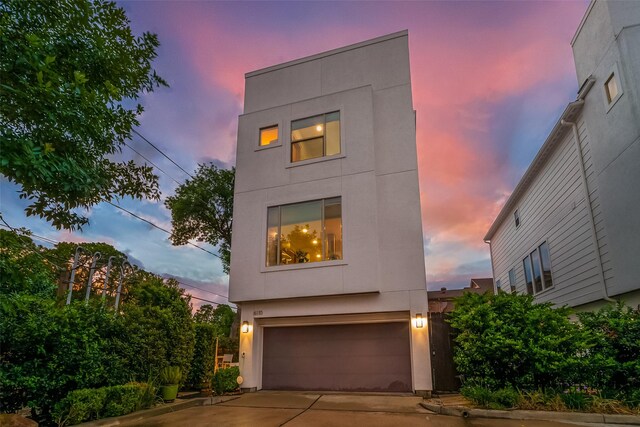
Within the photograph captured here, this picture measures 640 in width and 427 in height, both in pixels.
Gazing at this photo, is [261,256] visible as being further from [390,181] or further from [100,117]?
[100,117]

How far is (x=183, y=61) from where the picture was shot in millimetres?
13094

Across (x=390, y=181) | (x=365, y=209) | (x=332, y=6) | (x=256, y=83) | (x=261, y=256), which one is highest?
(x=332, y=6)

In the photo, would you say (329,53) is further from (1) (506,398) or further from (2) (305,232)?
(1) (506,398)

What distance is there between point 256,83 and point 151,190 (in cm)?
816

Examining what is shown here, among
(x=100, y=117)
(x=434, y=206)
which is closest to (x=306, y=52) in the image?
(x=434, y=206)

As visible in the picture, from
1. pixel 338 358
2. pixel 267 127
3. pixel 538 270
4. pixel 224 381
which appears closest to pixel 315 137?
pixel 267 127

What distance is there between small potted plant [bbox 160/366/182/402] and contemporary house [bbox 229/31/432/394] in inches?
90.2

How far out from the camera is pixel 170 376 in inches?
362

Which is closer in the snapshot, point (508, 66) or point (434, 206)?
point (508, 66)

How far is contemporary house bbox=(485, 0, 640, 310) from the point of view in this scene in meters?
8.41

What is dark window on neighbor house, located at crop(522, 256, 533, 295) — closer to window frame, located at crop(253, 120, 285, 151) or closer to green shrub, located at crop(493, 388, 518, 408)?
green shrub, located at crop(493, 388, 518, 408)

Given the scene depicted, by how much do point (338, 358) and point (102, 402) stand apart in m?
5.95

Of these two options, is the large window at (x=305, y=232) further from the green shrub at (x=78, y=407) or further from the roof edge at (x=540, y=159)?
the roof edge at (x=540, y=159)

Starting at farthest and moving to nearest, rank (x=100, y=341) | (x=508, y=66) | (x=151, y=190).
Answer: (x=508, y=66) → (x=100, y=341) → (x=151, y=190)
